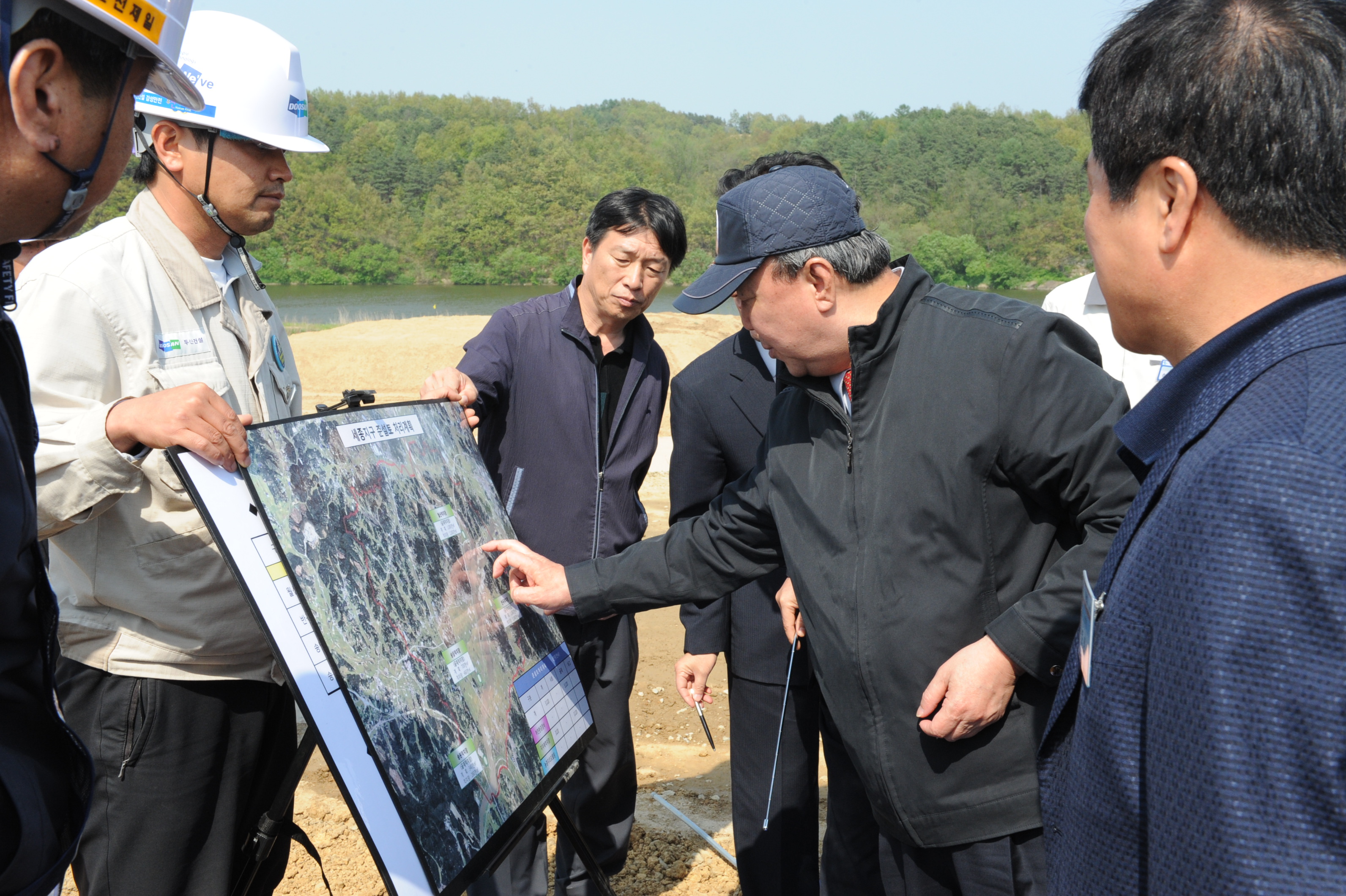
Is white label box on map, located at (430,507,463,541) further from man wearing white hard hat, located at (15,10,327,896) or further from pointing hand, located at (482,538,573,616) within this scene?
man wearing white hard hat, located at (15,10,327,896)

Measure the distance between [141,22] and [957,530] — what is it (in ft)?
5.16

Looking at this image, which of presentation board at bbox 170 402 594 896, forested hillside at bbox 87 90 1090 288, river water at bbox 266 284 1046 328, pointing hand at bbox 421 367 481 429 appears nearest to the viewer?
presentation board at bbox 170 402 594 896

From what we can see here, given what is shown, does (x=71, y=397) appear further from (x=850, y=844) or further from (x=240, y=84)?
(x=850, y=844)

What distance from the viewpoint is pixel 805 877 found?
9.92 feet

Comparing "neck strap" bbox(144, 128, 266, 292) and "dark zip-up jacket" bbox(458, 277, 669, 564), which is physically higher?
"neck strap" bbox(144, 128, 266, 292)

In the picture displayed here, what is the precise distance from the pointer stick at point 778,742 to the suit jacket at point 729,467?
4 cm

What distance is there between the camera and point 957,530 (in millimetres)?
1839

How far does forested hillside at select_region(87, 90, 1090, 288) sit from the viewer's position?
59.0 metres

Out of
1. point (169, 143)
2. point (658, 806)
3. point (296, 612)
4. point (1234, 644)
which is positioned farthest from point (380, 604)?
point (658, 806)

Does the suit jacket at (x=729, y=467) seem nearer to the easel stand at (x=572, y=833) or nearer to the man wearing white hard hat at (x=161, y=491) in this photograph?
the easel stand at (x=572, y=833)

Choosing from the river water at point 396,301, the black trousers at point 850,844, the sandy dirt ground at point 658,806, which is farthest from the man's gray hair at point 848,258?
the river water at point 396,301

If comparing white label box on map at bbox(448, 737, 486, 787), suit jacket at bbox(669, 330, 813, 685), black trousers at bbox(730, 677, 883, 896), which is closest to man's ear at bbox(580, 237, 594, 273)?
suit jacket at bbox(669, 330, 813, 685)

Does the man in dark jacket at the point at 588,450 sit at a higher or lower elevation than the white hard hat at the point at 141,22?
lower

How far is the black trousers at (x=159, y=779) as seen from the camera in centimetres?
205
